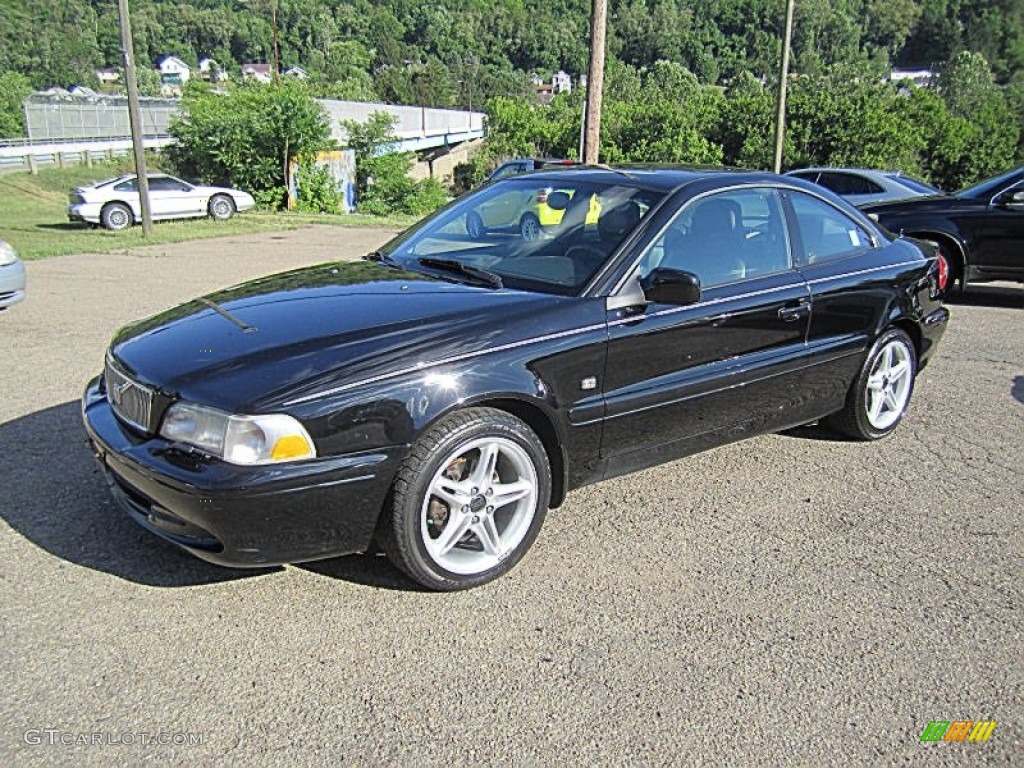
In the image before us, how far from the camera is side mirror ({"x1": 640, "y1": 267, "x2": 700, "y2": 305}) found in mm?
3541

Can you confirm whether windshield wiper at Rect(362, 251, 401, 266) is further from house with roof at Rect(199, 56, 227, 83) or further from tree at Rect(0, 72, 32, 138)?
tree at Rect(0, 72, 32, 138)

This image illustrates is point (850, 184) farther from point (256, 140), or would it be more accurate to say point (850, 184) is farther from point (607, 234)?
point (256, 140)

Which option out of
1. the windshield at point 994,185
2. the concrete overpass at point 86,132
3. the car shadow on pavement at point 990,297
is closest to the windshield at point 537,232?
the windshield at point 994,185

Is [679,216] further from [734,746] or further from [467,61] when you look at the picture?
[467,61]

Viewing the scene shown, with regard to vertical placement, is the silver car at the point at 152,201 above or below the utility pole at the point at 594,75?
below

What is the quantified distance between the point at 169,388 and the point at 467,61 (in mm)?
127629

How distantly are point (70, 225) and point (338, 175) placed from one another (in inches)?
394

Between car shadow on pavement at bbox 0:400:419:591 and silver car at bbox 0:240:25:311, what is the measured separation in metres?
3.62

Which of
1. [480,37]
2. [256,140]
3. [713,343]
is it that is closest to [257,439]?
[713,343]

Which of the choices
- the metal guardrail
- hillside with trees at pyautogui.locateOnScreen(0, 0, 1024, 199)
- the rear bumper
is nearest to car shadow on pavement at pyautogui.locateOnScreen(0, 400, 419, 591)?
the rear bumper

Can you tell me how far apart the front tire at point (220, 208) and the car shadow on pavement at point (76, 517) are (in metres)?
18.6

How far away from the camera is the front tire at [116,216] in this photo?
20031 mm

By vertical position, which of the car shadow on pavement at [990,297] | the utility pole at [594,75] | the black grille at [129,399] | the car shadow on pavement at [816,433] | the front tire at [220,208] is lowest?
the front tire at [220,208]

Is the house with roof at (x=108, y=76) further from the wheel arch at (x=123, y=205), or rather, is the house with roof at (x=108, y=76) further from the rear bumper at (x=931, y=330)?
the rear bumper at (x=931, y=330)
